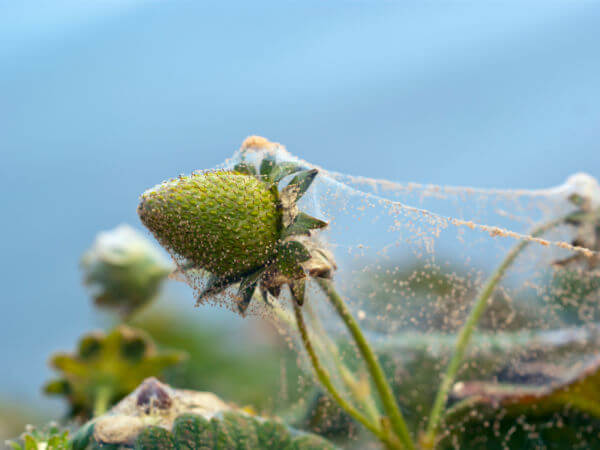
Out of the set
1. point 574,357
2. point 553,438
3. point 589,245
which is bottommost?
point 553,438

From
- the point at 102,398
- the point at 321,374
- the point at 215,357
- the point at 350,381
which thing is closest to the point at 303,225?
the point at 321,374

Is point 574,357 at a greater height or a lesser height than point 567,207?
lesser

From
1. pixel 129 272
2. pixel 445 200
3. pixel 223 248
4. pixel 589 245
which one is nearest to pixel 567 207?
pixel 589 245

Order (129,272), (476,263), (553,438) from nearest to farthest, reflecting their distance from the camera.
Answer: (476,263) → (553,438) → (129,272)

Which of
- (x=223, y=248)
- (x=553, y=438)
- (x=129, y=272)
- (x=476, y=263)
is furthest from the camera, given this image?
(x=129, y=272)

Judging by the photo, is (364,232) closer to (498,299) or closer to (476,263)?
(476,263)

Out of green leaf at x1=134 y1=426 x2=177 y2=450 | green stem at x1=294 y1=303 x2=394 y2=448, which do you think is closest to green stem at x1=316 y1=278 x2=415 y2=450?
green stem at x1=294 y1=303 x2=394 y2=448

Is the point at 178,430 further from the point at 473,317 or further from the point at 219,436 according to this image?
the point at 473,317

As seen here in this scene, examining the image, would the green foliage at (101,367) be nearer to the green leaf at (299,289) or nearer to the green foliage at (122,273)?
the green foliage at (122,273)

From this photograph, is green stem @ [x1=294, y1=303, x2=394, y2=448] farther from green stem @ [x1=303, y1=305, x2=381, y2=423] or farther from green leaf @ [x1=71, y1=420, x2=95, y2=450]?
green leaf @ [x1=71, y1=420, x2=95, y2=450]
